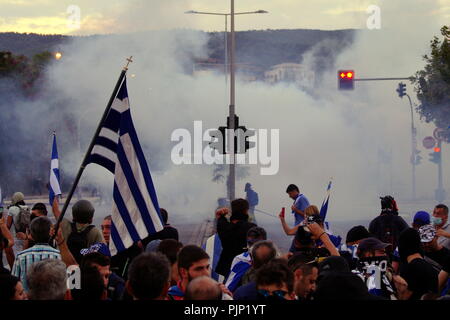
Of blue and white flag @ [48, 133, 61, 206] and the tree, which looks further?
the tree

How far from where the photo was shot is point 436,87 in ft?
136

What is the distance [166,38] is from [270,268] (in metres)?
50.3

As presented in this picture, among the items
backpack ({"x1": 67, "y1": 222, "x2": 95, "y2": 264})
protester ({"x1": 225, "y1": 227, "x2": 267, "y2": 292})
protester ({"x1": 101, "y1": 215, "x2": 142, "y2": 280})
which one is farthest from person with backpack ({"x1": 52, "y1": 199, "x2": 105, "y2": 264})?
protester ({"x1": 225, "y1": 227, "x2": 267, "y2": 292})

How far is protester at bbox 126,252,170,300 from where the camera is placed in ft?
15.3

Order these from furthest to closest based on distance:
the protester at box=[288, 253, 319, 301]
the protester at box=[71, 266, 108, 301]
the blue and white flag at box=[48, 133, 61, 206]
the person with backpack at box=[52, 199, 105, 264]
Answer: the blue and white flag at box=[48, 133, 61, 206]
the person with backpack at box=[52, 199, 105, 264]
the protester at box=[288, 253, 319, 301]
the protester at box=[71, 266, 108, 301]

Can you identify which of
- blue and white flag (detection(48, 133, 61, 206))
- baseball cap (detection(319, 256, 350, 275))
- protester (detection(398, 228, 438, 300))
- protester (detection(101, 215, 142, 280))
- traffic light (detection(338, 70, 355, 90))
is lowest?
protester (detection(101, 215, 142, 280))

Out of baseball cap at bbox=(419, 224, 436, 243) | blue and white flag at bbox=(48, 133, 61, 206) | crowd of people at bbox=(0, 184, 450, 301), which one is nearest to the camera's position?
crowd of people at bbox=(0, 184, 450, 301)

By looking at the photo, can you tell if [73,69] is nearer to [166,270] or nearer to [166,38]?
[166,38]

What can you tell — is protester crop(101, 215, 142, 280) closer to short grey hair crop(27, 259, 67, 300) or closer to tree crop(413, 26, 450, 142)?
short grey hair crop(27, 259, 67, 300)

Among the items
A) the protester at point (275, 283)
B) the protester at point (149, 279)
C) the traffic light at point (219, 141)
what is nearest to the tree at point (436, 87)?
the traffic light at point (219, 141)

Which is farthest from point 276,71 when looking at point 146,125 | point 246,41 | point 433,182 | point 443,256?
point 443,256

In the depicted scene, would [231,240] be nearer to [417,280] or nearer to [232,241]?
[232,241]

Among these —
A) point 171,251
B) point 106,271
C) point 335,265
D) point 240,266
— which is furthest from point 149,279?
point 240,266

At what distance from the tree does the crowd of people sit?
2923 centimetres
